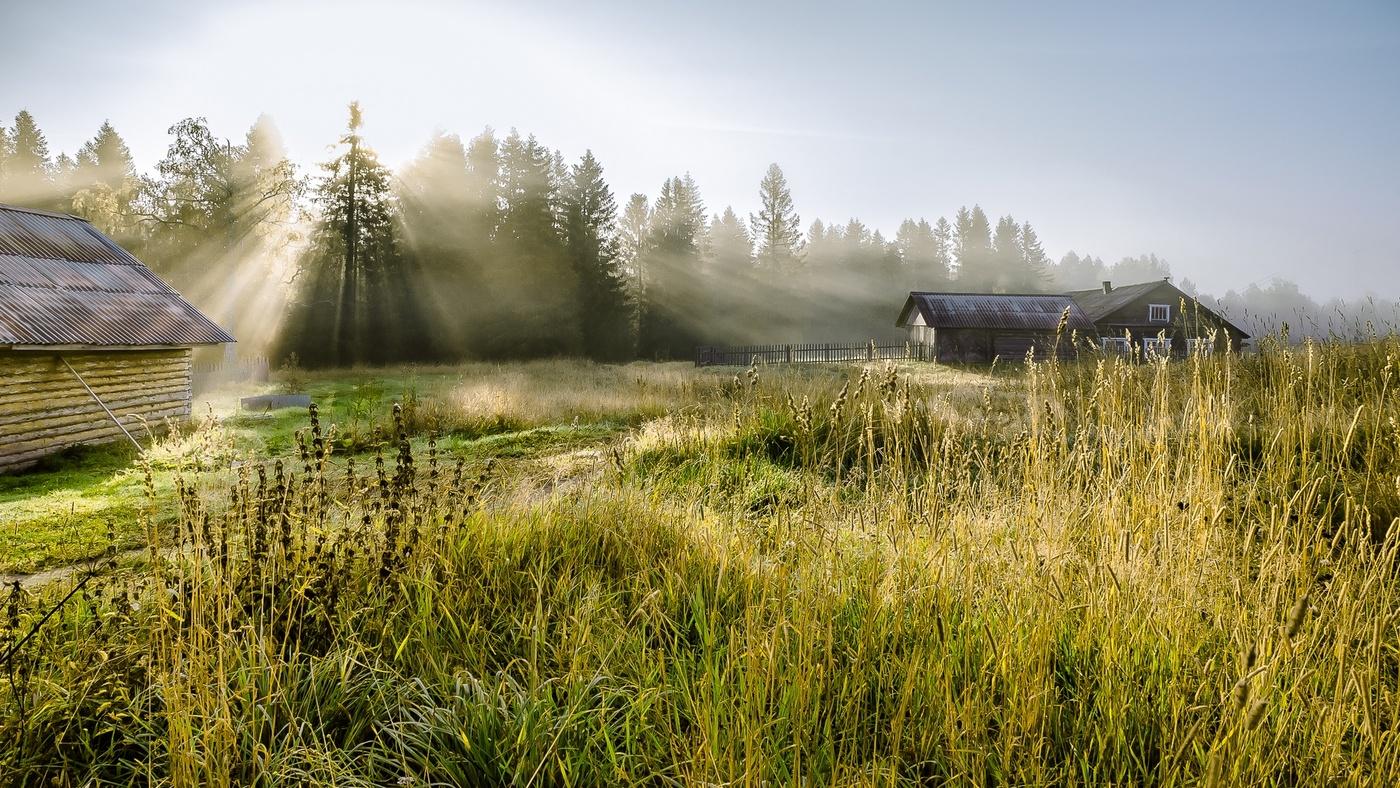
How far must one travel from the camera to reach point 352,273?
2803cm

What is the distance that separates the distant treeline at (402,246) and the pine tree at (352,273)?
0.20 feet

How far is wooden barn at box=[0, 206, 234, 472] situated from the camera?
31.3ft

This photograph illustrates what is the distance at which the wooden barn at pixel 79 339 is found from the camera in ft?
31.3

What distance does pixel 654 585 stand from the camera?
3.12 meters

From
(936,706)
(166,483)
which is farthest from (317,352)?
(936,706)

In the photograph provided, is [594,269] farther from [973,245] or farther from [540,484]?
[973,245]

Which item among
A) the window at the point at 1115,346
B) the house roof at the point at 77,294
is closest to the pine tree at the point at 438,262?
the house roof at the point at 77,294

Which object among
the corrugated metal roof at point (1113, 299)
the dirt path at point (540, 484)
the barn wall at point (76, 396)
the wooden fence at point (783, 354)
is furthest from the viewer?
the corrugated metal roof at point (1113, 299)

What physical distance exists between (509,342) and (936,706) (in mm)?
31348

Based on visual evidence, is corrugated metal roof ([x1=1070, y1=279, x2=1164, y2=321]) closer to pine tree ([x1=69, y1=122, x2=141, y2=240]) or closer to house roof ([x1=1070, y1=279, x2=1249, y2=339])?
house roof ([x1=1070, y1=279, x2=1249, y2=339])

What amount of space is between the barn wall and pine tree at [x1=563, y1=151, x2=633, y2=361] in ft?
71.0

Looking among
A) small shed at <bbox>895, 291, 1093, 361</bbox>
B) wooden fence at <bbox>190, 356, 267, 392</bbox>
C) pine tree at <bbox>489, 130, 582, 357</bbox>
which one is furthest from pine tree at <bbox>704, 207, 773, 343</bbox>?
wooden fence at <bbox>190, 356, 267, 392</bbox>

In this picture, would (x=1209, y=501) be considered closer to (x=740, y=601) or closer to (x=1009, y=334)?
(x=740, y=601)

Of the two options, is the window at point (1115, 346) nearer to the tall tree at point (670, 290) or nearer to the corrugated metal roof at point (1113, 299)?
the corrugated metal roof at point (1113, 299)
